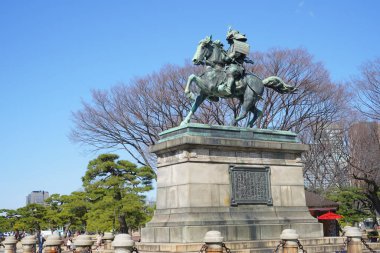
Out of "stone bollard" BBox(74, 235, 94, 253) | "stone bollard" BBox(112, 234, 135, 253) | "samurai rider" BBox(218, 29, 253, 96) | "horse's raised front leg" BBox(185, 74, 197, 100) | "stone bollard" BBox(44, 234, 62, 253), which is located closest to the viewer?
"stone bollard" BBox(112, 234, 135, 253)

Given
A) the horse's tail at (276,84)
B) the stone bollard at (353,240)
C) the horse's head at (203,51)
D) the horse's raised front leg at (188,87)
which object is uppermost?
the horse's head at (203,51)

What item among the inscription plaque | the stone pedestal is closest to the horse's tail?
the stone pedestal

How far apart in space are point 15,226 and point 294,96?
30084mm

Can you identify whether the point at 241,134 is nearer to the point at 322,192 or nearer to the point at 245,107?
the point at 245,107

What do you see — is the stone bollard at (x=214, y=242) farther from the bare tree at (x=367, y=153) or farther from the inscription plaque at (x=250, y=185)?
the bare tree at (x=367, y=153)

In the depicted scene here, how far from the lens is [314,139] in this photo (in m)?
35.3

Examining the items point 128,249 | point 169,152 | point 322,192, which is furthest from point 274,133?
point 322,192

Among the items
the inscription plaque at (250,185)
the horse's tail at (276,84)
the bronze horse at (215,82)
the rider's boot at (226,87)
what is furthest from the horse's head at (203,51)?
the inscription plaque at (250,185)

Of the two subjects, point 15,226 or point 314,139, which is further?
point 15,226

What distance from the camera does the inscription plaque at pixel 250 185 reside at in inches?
532

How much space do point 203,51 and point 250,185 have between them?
4.52 metres

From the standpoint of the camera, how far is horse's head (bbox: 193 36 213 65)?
571 inches

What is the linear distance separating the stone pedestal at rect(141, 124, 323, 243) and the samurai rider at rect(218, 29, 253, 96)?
1.47 meters

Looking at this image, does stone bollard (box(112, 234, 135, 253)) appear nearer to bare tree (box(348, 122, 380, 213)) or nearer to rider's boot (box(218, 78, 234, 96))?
rider's boot (box(218, 78, 234, 96))
